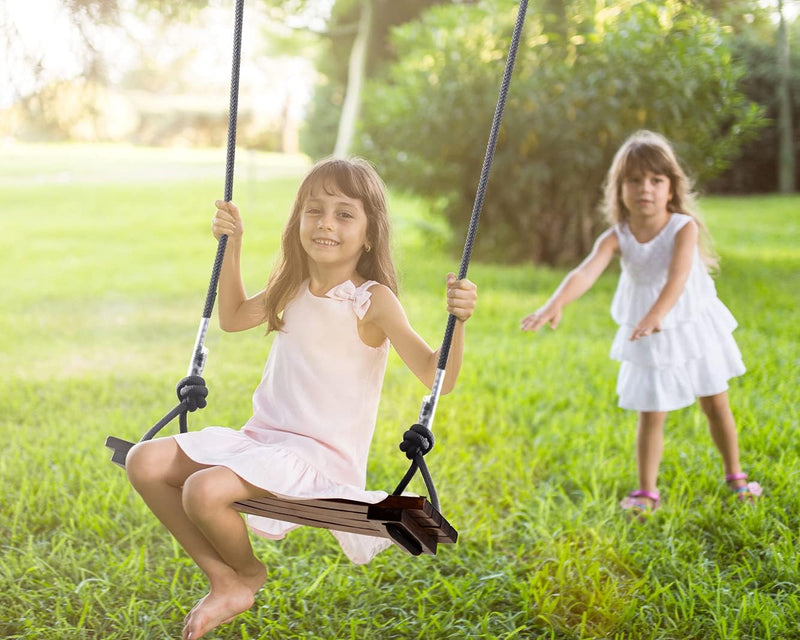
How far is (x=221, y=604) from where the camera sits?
2.16 metres

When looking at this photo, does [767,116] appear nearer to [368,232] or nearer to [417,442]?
[368,232]

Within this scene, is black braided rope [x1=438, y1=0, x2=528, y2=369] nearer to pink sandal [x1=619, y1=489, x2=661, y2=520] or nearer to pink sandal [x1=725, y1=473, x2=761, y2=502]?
pink sandal [x1=619, y1=489, x2=661, y2=520]

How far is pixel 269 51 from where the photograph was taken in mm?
16719

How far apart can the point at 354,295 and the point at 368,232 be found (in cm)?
17

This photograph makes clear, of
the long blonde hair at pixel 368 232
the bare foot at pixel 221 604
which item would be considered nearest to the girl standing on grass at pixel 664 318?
the long blonde hair at pixel 368 232

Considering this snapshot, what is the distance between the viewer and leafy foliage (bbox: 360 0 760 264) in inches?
310

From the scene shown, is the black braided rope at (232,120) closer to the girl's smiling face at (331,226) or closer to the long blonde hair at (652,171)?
the girl's smiling face at (331,226)

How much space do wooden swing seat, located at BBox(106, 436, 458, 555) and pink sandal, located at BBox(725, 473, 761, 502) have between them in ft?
5.31

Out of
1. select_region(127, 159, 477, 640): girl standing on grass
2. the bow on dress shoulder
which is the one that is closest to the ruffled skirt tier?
select_region(127, 159, 477, 640): girl standing on grass

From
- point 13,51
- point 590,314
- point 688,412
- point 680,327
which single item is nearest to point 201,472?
point 680,327

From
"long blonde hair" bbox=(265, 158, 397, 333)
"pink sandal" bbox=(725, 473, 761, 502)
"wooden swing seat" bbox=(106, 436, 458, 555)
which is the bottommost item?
"pink sandal" bbox=(725, 473, 761, 502)

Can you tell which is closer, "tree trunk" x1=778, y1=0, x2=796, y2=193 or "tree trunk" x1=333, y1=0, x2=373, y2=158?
"tree trunk" x1=333, y1=0, x2=373, y2=158

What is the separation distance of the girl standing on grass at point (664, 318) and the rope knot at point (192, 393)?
4.76 feet

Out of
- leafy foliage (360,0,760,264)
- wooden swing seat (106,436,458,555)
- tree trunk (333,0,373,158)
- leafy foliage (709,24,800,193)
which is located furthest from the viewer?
leafy foliage (709,24,800,193)
